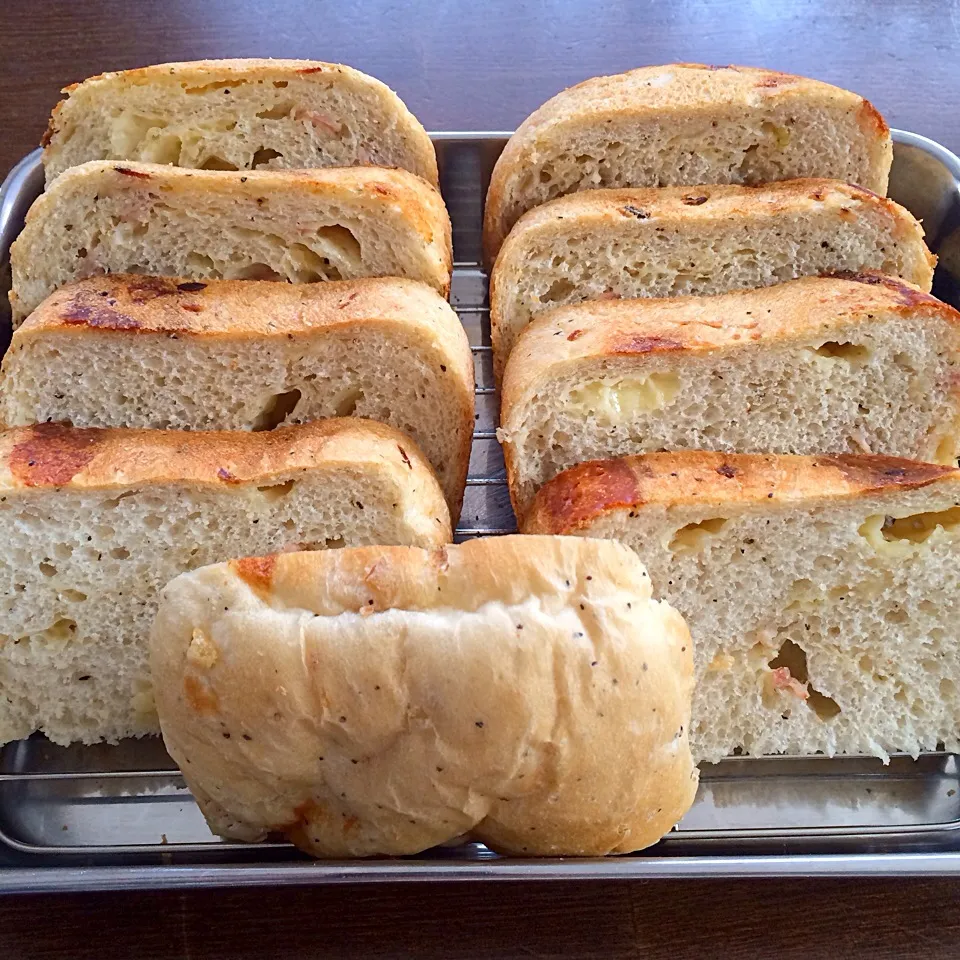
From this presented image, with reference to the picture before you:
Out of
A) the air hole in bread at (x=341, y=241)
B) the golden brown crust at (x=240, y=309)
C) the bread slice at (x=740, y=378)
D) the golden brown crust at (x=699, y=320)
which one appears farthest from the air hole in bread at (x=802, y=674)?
the air hole in bread at (x=341, y=241)

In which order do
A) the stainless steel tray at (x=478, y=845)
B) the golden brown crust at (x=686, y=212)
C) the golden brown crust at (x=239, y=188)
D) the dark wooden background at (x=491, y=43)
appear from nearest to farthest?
the stainless steel tray at (x=478, y=845) → the golden brown crust at (x=239, y=188) → the golden brown crust at (x=686, y=212) → the dark wooden background at (x=491, y=43)

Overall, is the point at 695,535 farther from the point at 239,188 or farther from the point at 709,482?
the point at 239,188

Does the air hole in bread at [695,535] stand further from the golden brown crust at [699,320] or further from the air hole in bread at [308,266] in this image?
the air hole in bread at [308,266]

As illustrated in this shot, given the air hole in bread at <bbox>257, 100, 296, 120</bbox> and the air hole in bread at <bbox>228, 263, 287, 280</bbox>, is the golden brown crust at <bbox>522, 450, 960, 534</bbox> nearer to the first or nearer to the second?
the air hole in bread at <bbox>228, 263, 287, 280</bbox>

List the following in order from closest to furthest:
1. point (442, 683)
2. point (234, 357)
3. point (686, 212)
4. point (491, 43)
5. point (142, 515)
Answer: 1. point (442, 683)
2. point (142, 515)
3. point (234, 357)
4. point (686, 212)
5. point (491, 43)

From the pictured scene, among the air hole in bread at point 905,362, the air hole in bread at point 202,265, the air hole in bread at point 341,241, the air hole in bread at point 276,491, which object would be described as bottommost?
the air hole in bread at point 276,491

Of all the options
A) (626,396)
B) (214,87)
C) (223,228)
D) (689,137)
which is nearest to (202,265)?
(223,228)
